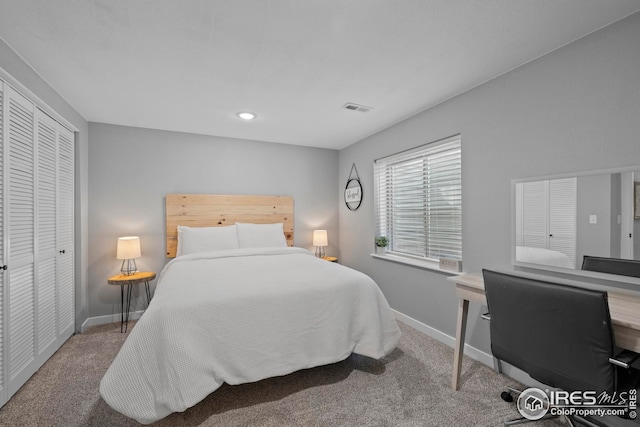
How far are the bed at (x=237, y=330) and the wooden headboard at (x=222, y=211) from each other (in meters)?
1.00

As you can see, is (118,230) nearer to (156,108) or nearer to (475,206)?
(156,108)

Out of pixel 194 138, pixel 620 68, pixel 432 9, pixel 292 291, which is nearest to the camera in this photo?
pixel 432 9

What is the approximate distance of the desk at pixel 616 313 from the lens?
1.30 m

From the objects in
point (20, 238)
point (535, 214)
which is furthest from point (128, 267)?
point (535, 214)

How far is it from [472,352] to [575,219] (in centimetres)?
139

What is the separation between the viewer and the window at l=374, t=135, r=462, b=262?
2877mm

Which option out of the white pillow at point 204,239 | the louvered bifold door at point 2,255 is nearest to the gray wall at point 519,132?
the white pillow at point 204,239

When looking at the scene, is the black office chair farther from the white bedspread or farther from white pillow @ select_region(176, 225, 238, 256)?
white pillow @ select_region(176, 225, 238, 256)

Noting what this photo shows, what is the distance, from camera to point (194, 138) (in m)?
3.91

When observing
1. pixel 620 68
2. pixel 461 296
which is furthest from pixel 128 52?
pixel 620 68

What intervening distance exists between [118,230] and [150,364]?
2.49m

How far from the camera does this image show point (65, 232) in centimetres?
290

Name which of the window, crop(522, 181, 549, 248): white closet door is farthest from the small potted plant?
crop(522, 181, 549, 248): white closet door

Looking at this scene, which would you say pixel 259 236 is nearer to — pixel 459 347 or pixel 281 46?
pixel 281 46
